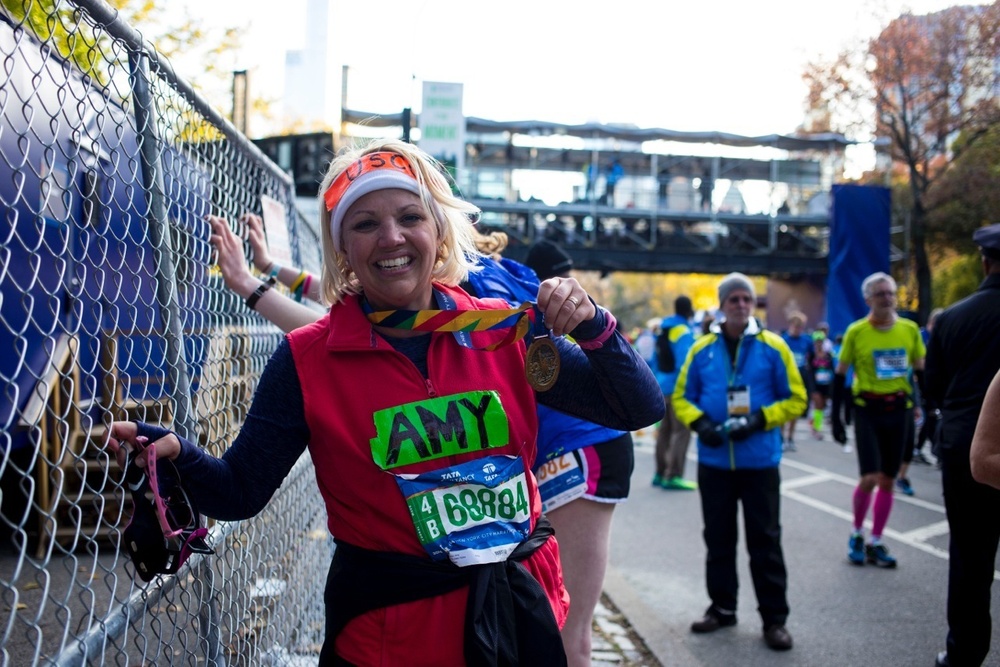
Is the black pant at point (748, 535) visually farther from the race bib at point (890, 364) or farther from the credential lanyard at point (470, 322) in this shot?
the credential lanyard at point (470, 322)

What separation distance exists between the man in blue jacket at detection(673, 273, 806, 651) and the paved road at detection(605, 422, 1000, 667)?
0.24 m

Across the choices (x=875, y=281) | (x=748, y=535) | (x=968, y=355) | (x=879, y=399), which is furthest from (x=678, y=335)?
(x=968, y=355)

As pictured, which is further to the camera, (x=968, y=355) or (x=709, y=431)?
(x=709, y=431)

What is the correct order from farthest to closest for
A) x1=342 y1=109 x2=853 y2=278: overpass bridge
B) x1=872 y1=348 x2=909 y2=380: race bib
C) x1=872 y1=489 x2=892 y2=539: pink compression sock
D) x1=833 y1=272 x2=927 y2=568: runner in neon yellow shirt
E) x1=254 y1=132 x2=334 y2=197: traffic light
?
x1=342 y1=109 x2=853 y2=278: overpass bridge < x1=254 y1=132 x2=334 y2=197: traffic light < x1=872 y1=348 x2=909 y2=380: race bib < x1=833 y1=272 x2=927 y2=568: runner in neon yellow shirt < x1=872 y1=489 x2=892 y2=539: pink compression sock

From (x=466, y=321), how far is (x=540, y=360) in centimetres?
20

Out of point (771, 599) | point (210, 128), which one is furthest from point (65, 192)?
point (771, 599)

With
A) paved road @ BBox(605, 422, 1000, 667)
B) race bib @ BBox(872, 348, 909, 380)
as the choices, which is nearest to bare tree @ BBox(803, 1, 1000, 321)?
race bib @ BBox(872, 348, 909, 380)

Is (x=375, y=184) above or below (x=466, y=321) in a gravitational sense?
above

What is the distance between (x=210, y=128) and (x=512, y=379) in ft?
5.38

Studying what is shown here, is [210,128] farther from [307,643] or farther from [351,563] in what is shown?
[307,643]

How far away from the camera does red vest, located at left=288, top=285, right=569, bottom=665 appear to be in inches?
73.9

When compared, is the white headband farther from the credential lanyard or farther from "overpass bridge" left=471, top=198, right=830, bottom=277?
"overpass bridge" left=471, top=198, right=830, bottom=277

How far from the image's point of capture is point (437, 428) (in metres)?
1.92

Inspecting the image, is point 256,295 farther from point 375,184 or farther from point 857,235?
point 857,235
